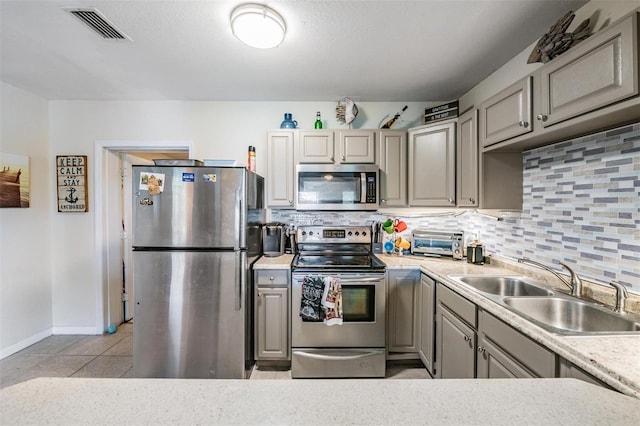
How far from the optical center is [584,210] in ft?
5.01

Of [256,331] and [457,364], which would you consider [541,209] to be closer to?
[457,364]

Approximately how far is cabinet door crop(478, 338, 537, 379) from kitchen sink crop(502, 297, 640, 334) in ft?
0.77

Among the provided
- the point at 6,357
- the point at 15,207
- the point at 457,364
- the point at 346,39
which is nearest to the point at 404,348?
the point at 457,364

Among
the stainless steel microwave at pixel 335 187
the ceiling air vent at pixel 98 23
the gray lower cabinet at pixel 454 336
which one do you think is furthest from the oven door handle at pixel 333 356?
the ceiling air vent at pixel 98 23

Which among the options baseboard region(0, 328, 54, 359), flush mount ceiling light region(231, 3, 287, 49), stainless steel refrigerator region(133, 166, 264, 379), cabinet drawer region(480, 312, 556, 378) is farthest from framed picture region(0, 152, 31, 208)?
cabinet drawer region(480, 312, 556, 378)

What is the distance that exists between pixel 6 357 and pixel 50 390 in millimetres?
3089

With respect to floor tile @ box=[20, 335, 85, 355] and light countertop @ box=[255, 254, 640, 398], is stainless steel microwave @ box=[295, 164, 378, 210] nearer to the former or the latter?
light countertop @ box=[255, 254, 640, 398]

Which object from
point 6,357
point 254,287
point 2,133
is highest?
point 2,133

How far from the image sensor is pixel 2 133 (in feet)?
7.96

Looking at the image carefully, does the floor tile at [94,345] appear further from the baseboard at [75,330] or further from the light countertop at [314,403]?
the light countertop at [314,403]

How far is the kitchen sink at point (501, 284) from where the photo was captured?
5.86ft

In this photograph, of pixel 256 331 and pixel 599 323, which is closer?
pixel 599 323

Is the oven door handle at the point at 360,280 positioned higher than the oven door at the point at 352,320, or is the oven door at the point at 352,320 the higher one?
the oven door handle at the point at 360,280

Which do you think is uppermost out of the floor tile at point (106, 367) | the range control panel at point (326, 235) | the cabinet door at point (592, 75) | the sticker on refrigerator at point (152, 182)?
the cabinet door at point (592, 75)
